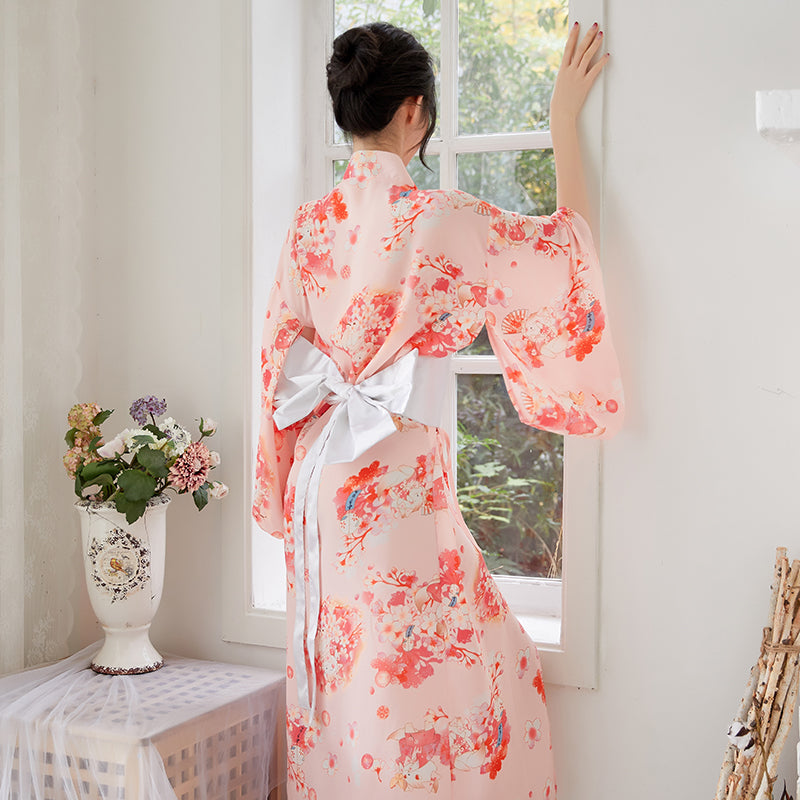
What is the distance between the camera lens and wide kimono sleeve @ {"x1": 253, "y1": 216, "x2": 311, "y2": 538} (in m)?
1.58

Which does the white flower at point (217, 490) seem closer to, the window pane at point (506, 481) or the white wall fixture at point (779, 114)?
the window pane at point (506, 481)

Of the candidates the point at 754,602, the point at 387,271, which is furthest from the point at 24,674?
the point at 754,602

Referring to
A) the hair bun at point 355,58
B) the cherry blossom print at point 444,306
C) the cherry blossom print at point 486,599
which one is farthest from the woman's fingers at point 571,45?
the cherry blossom print at point 486,599

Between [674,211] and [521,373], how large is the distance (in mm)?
369

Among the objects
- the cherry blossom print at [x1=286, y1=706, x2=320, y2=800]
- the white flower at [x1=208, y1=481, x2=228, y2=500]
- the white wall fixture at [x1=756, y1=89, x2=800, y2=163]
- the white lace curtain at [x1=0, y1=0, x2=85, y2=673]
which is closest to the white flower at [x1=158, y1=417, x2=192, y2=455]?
the white flower at [x1=208, y1=481, x2=228, y2=500]

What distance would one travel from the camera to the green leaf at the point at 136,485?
1699 millimetres

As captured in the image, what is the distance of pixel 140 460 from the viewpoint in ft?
5.65

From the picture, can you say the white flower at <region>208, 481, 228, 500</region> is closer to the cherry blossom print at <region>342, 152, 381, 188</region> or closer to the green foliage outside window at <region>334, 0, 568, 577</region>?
the green foliage outside window at <region>334, 0, 568, 577</region>

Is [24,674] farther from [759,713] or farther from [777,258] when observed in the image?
[777,258]

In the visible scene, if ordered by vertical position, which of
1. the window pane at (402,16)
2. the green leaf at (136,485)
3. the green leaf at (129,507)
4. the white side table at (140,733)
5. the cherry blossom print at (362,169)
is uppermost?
the window pane at (402,16)

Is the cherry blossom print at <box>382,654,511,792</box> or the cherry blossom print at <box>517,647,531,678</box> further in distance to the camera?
the cherry blossom print at <box>517,647,531,678</box>

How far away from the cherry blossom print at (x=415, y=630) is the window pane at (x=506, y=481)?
0.50m

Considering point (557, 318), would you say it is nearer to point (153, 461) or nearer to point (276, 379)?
point (276, 379)

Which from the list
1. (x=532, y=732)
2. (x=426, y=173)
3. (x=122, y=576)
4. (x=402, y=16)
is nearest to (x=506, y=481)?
(x=532, y=732)
